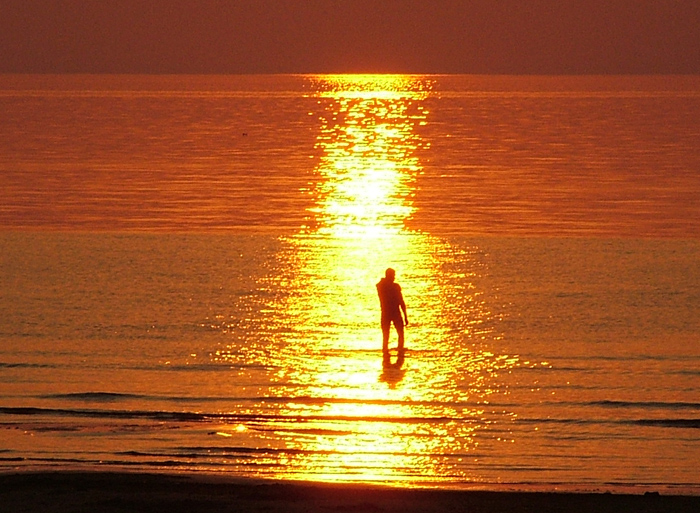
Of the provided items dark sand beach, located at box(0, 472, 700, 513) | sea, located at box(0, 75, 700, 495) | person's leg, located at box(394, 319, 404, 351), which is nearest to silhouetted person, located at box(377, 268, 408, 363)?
person's leg, located at box(394, 319, 404, 351)

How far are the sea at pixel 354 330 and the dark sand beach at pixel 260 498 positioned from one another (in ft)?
3.99

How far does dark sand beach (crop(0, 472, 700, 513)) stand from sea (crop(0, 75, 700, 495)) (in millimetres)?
1215

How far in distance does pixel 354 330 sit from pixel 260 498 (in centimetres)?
1144

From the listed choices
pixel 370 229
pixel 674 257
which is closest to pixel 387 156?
pixel 370 229

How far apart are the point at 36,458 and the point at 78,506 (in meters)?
3.26

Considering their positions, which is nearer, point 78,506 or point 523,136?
point 78,506

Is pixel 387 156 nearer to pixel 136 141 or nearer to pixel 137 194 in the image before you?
pixel 136 141

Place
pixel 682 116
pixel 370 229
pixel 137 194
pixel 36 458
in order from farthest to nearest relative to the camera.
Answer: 1. pixel 682 116
2. pixel 137 194
3. pixel 370 229
4. pixel 36 458

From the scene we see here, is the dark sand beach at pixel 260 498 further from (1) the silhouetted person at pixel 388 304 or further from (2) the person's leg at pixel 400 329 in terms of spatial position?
(2) the person's leg at pixel 400 329

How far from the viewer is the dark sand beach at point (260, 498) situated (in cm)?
1174

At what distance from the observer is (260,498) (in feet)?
39.3

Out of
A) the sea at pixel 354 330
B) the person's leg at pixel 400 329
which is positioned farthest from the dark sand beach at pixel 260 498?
the person's leg at pixel 400 329

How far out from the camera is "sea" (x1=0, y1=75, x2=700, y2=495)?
15.5 meters

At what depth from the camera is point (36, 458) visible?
14758 mm
